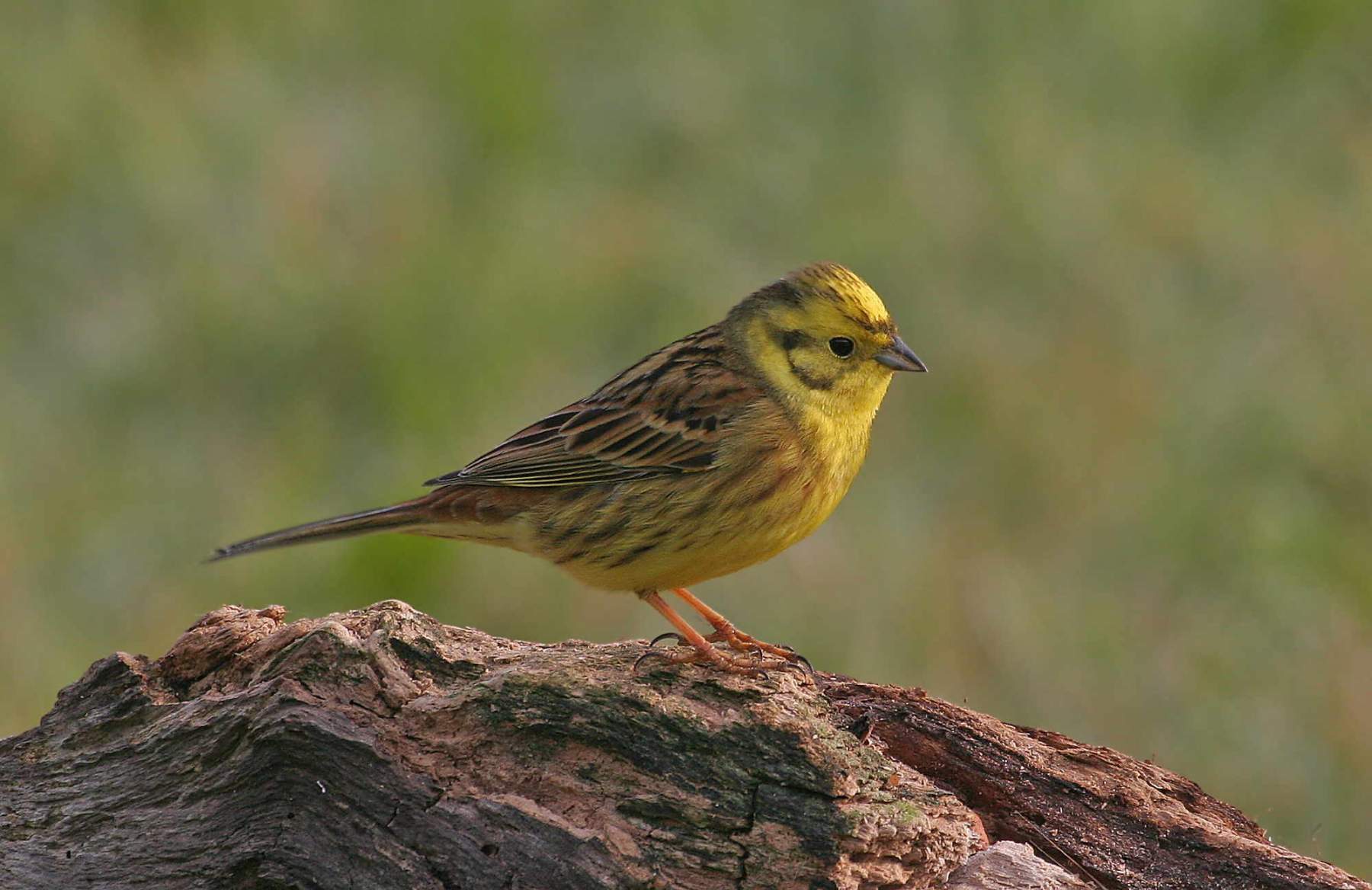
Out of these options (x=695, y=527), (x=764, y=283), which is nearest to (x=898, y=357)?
(x=695, y=527)

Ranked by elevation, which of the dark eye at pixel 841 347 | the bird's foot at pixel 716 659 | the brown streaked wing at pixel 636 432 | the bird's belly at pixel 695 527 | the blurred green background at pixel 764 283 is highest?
the blurred green background at pixel 764 283

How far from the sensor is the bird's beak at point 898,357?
648 cm

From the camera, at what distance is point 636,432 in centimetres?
671

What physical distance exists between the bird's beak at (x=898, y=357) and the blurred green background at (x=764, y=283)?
2582 mm

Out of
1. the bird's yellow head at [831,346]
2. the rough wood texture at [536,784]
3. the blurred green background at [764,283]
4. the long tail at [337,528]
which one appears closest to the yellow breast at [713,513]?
the bird's yellow head at [831,346]

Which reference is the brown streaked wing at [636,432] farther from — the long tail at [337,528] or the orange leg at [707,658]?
the orange leg at [707,658]

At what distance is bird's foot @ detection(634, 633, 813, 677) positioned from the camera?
18.8 feet

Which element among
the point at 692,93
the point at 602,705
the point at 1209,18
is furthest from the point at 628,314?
the point at 602,705

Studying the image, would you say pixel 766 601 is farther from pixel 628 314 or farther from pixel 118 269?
pixel 118 269

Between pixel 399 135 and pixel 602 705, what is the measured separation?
7667 mm

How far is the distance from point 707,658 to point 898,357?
1.34 m

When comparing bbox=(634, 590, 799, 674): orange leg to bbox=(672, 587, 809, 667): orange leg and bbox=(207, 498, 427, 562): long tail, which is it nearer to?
bbox=(672, 587, 809, 667): orange leg

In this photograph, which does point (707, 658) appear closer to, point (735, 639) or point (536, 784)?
point (735, 639)

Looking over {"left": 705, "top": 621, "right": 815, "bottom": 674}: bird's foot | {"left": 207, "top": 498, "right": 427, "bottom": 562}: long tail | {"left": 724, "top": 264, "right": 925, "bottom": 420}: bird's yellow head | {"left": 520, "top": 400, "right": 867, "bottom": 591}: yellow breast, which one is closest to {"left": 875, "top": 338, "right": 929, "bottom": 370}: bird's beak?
{"left": 724, "top": 264, "right": 925, "bottom": 420}: bird's yellow head
